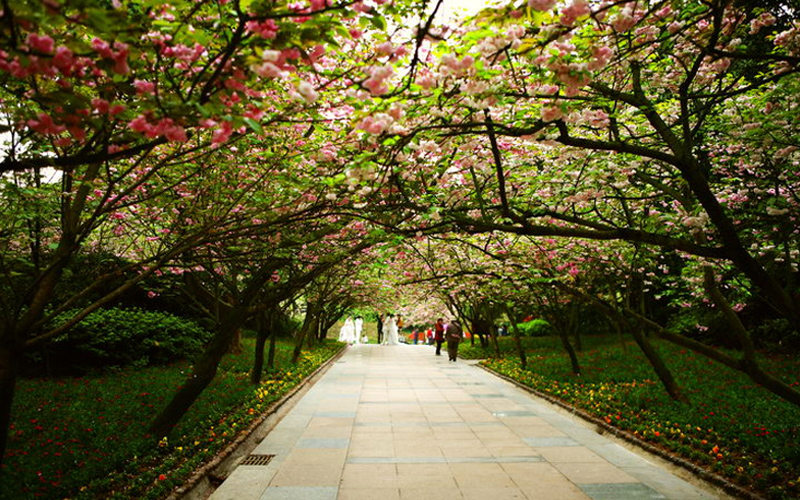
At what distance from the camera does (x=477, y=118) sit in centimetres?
436

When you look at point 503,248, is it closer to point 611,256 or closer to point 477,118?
point 611,256

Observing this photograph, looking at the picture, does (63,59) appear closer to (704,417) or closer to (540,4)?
(540,4)

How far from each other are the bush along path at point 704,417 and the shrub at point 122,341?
31.3ft

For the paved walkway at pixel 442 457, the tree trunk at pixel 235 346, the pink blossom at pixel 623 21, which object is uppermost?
the pink blossom at pixel 623 21

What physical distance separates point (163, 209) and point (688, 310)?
56.0 feet

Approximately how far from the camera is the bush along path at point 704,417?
549cm

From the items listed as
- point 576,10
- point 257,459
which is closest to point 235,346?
point 257,459

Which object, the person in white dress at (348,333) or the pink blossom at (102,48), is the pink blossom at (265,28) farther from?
the person in white dress at (348,333)

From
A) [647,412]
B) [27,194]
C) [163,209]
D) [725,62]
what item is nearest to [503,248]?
[647,412]

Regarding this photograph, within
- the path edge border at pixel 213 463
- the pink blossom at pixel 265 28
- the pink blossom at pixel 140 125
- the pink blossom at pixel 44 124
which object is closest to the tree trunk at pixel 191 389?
the path edge border at pixel 213 463

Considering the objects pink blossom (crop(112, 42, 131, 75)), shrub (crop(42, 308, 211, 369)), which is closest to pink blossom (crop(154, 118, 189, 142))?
pink blossom (crop(112, 42, 131, 75))

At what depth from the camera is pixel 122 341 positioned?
1184 cm

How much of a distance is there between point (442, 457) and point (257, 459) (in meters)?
2.49

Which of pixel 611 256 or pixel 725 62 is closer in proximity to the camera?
pixel 725 62
